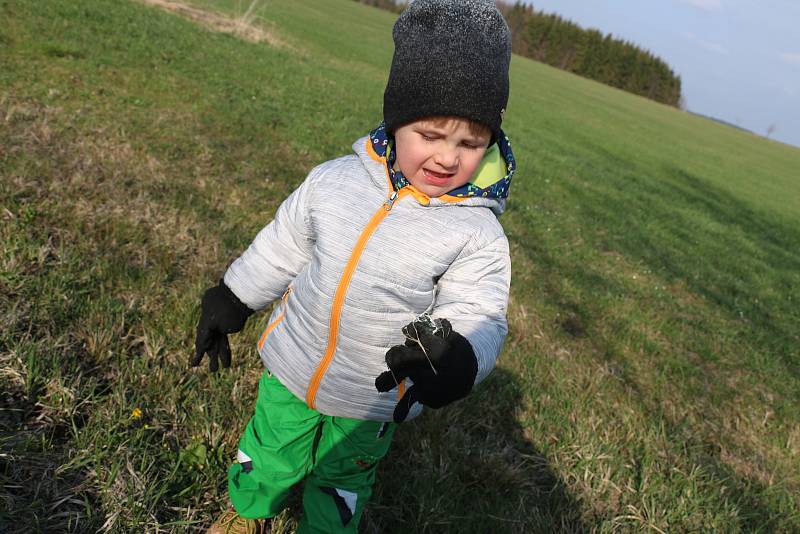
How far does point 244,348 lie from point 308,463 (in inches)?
40.7

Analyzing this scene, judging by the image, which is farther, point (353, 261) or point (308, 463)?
point (308, 463)

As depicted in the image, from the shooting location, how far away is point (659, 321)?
489 cm

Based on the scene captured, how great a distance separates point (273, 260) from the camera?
78.0 inches

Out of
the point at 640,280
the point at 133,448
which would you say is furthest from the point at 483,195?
the point at 640,280

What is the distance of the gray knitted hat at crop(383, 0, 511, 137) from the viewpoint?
1604 mm

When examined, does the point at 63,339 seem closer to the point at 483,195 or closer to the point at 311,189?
the point at 311,189

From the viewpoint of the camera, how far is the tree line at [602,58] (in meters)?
69.9

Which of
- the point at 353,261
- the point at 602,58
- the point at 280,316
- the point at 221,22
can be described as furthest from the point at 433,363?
the point at 602,58

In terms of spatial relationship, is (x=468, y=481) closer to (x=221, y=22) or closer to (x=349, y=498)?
(x=349, y=498)

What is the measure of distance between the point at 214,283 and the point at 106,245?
2.24ft

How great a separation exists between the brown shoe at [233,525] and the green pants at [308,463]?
82mm

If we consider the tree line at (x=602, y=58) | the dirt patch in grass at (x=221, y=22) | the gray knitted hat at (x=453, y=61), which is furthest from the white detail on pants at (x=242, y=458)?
the tree line at (x=602, y=58)

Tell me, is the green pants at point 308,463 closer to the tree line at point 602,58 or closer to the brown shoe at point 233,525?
the brown shoe at point 233,525

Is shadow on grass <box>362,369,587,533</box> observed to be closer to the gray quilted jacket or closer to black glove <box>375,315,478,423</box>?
the gray quilted jacket
